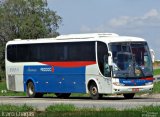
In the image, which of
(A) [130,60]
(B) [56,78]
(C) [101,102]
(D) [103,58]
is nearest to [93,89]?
(D) [103,58]

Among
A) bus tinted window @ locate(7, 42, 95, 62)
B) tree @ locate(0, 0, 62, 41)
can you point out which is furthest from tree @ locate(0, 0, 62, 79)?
bus tinted window @ locate(7, 42, 95, 62)

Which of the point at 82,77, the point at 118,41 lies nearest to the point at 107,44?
the point at 118,41

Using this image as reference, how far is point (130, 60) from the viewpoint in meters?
30.8

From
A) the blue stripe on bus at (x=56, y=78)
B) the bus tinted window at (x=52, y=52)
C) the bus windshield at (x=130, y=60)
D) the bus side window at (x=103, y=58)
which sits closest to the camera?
the bus windshield at (x=130, y=60)

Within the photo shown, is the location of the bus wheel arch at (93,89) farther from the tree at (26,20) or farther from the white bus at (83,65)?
the tree at (26,20)

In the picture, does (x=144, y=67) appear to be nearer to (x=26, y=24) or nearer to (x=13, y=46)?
(x=13, y=46)

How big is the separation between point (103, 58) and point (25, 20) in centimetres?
6202

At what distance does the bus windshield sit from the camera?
30.5 meters

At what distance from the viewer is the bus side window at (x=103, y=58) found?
30.8 m

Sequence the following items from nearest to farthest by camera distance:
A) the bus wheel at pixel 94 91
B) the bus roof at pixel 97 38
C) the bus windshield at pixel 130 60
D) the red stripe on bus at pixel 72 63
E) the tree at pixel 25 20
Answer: the bus windshield at pixel 130 60 < the bus roof at pixel 97 38 < the bus wheel at pixel 94 91 < the red stripe on bus at pixel 72 63 < the tree at pixel 25 20

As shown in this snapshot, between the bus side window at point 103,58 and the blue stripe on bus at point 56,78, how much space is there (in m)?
1.32

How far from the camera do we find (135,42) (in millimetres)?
31656

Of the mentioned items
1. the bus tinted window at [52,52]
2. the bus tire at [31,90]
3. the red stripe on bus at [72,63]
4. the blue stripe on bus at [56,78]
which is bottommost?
the bus tire at [31,90]

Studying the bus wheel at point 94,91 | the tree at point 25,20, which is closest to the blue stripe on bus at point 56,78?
the bus wheel at point 94,91
